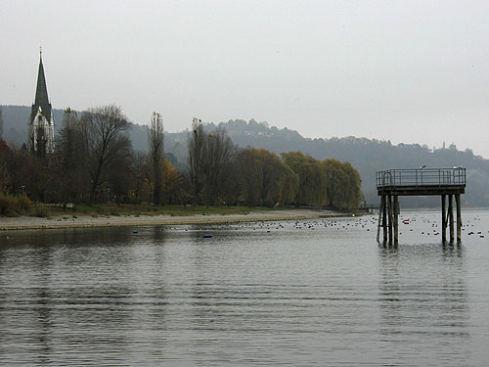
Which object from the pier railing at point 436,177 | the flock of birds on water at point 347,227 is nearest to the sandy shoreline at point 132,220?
the flock of birds on water at point 347,227

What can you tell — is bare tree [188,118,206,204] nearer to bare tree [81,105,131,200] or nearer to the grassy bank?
the grassy bank

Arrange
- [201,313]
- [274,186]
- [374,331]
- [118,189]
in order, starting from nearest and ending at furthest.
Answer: [374,331], [201,313], [118,189], [274,186]

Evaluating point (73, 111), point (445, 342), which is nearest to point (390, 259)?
point (445, 342)

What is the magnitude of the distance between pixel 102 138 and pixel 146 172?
912 cm

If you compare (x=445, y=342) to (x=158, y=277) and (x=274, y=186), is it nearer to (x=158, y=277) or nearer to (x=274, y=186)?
(x=158, y=277)

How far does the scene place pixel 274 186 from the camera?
136375mm

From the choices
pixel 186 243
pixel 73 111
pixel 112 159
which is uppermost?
pixel 73 111

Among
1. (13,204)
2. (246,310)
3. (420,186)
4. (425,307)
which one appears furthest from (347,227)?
(246,310)

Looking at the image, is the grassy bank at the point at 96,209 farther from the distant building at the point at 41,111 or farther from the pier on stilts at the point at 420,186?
the pier on stilts at the point at 420,186

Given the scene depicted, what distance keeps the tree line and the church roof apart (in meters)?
25.2

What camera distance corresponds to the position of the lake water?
16531 millimetres

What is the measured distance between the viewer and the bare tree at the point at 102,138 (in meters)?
104

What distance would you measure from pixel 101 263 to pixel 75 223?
155ft

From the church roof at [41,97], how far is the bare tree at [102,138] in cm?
3569
